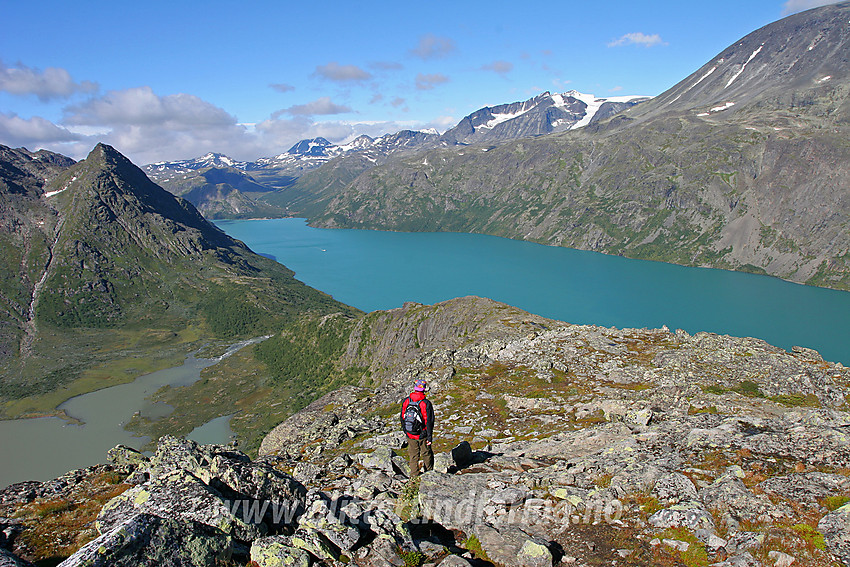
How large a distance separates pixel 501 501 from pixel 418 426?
4507 mm

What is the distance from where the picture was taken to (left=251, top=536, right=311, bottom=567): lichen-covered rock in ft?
37.3

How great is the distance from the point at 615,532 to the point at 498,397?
2231 cm

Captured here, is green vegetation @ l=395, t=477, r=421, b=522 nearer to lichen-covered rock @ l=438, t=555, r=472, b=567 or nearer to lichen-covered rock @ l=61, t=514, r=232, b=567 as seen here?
lichen-covered rock @ l=438, t=555, r=472, b=567

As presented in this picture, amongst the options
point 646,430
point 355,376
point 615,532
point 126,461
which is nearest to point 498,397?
point 646,430

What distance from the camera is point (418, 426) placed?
18.8 m

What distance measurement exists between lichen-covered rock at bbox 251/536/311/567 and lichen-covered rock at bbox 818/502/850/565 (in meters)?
14.1

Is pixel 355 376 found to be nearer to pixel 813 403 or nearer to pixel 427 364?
pixel 427 364

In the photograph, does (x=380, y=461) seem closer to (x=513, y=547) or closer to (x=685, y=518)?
(x=513, y=547)

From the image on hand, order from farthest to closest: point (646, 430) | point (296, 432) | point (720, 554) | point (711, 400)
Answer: point (296, 432) < point (711, 400) < point (646, 430) < point (720, 554)

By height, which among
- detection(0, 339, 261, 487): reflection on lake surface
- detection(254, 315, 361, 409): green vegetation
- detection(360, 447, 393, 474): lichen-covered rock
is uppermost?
detection(360, 447, 393, 474): lichen-covered rock

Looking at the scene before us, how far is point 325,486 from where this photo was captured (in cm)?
2084

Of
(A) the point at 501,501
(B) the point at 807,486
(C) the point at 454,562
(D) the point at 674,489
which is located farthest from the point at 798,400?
(C) the point at 454,562

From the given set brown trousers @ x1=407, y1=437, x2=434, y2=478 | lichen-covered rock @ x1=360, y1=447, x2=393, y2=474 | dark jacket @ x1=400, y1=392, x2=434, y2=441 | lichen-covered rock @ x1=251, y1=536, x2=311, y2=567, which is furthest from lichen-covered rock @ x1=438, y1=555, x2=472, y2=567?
lichen-covered rock @ x1=360, y1=447, x2=393, y2=474

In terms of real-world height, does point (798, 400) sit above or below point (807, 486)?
below
